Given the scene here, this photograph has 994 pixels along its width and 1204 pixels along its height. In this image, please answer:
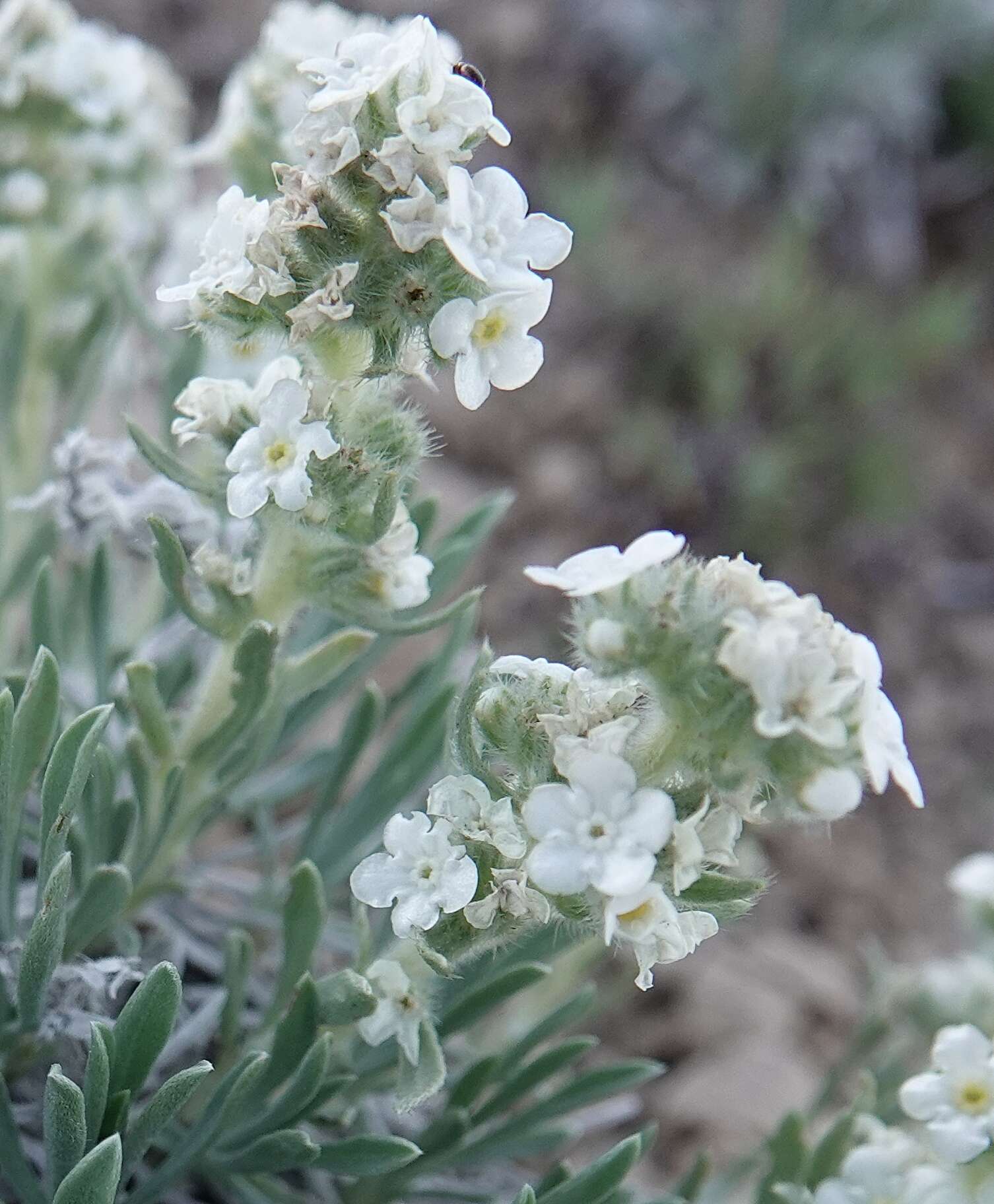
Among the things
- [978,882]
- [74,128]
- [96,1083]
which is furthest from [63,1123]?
[74,128]

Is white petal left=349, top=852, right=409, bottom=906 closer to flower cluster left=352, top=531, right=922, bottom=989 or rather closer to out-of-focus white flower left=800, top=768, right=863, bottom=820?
flower cluster left=352, top=531, right=922, bottom=989

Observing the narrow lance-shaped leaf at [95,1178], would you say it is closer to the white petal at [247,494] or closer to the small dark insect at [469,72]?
the white petal at [247,494]

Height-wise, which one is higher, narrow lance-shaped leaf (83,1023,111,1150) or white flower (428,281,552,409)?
white flower (428,281,552,409)

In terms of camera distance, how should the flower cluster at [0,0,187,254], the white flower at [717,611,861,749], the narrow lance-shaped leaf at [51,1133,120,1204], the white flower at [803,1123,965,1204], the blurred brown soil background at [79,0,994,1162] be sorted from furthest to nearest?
the blurred brown soil background at [79,0,994,1162] < the flower cluster at [0,0,187,254] < the white flower at [803,1123,965,1204] < the narrow lance-shaped leaf at [51,1133,120,1204] < the white flower at [717,611,861,749]

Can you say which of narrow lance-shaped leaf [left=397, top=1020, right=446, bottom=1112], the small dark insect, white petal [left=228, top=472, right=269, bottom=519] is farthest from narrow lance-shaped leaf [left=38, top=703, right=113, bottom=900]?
the small dark insect

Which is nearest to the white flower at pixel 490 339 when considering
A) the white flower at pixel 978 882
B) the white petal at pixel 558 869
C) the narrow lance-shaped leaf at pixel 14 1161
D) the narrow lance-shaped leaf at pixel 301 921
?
the white petal at pixel 558 869

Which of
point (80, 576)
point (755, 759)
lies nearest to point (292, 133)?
point (755, 759)
